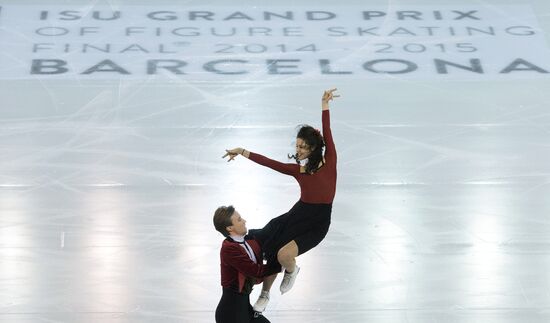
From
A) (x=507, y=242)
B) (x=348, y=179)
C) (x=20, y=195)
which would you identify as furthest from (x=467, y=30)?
(x=20, y=195)

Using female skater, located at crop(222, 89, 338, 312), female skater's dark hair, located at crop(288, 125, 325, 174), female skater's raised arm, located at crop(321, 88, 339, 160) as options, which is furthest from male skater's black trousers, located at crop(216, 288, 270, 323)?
female skater's raised arm, located at crop(321, 88, 339, 160)

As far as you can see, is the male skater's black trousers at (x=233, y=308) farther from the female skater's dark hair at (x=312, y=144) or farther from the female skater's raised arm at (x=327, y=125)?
the female skater's raised arm at (x=327, y=125)

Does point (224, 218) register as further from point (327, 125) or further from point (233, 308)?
point (327, 125)

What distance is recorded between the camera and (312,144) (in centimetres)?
727

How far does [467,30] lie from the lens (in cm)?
1325

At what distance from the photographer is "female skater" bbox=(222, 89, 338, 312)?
7281 millimetres

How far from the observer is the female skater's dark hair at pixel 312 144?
727cm

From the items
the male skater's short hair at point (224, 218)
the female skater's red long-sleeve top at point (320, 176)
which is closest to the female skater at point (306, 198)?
the female skater's red long-sleeve top at point (320, 176)

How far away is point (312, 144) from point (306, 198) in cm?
31

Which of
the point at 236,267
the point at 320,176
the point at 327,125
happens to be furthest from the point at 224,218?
the point at 327,125

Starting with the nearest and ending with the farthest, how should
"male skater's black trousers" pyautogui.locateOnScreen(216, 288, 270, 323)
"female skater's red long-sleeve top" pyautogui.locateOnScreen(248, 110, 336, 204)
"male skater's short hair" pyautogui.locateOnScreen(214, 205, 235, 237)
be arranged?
"male skater's short hair" pyautogui.locateOnScreen(214, 205, 235, 237) → "male skater's black trousers" pyautogui.locateOnScreen(216, 288, 270, 323) → "female skater's red long-sleeve top" pyautogui.locateOnScreen(248, 110, 336, 204)

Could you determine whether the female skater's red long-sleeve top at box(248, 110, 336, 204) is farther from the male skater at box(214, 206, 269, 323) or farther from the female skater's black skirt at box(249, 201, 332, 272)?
the male skater at box(214, 206, 269, 323)

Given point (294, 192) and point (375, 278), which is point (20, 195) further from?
point (375, 278)

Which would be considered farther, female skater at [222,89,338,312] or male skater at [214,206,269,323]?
female skater at [222,89,338,312]
